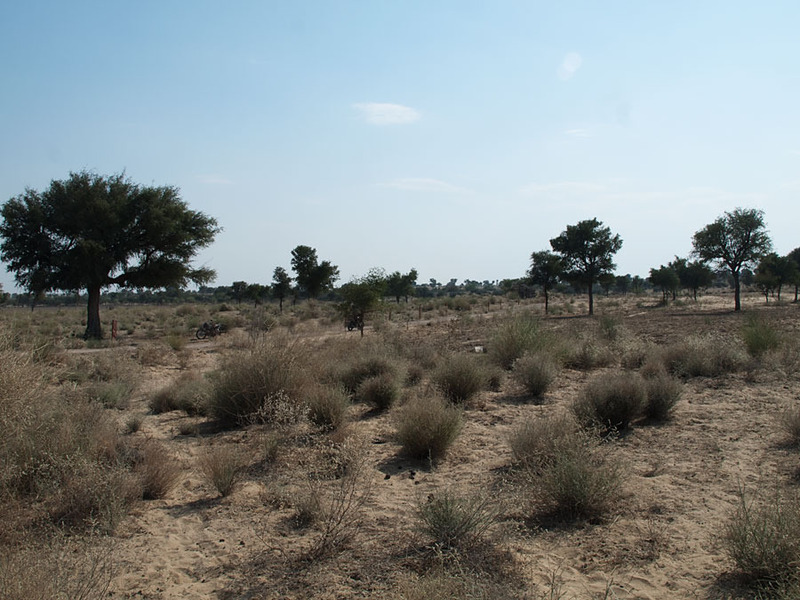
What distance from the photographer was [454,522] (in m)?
4.72

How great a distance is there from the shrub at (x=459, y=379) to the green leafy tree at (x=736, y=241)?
132 feet

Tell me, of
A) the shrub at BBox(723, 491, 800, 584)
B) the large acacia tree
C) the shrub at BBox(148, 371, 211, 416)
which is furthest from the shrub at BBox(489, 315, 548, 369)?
the large acacia tree

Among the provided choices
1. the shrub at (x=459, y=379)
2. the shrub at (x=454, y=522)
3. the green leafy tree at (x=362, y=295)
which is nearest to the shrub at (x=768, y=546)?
the shrub at (x=454, y=522)

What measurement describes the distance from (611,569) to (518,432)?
280cm

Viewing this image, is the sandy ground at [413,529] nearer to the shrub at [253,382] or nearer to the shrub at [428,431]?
the shrub at [428,431]

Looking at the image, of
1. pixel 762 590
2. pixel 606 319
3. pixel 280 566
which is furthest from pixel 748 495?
pixel 606 319

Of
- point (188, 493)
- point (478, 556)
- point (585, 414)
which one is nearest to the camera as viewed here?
point (478, 556)

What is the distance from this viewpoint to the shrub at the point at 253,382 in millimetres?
9562

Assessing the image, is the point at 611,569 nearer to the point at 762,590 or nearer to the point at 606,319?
the point at 762,590

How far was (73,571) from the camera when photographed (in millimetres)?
3988

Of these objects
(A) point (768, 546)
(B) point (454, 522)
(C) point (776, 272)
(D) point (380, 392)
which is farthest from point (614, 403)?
(C) point (776, 272)

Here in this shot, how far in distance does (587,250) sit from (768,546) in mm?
46210

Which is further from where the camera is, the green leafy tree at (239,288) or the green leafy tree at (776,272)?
the green leafy tree at (239,288)

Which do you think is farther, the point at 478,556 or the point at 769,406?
the point at 769,406
